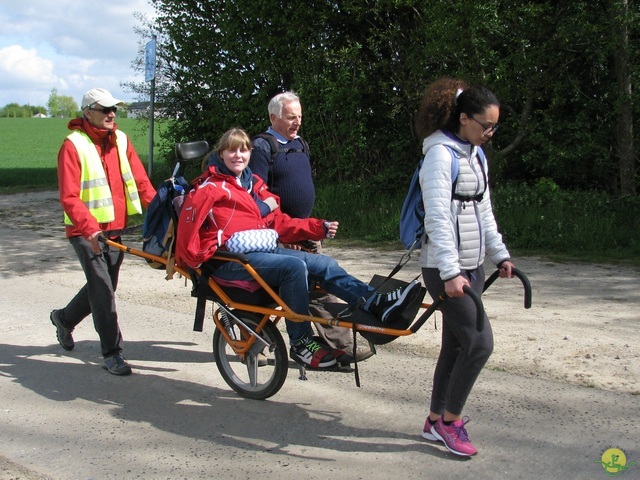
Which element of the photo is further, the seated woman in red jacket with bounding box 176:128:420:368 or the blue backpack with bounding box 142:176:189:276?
the blue backpack with bounding box 142:176:189:276

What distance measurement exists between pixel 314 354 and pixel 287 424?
456 millimetres

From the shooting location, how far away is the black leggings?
376cm

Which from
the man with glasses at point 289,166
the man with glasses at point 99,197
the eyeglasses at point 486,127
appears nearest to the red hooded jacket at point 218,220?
the man with glasses at point 289,166

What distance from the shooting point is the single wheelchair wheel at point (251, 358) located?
4.77m

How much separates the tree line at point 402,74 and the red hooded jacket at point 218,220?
6489 millimetres

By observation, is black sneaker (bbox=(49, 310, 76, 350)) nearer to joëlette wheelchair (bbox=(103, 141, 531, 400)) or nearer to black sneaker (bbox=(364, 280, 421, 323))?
joëlette wheelchair (bbox=(103, 141, 531, 400))

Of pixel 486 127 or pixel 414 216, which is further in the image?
pixel 414 216

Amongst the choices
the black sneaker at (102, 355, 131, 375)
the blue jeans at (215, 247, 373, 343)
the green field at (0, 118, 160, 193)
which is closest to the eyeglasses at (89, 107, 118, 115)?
the blue jeans at (215, 247, 373, 343)

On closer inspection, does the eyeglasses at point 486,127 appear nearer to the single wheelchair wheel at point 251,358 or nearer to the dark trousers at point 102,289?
the single wheelchair wheel at point 251,358

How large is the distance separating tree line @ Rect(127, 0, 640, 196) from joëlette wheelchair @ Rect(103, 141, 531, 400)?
6.90 meters

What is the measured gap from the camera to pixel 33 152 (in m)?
43.5

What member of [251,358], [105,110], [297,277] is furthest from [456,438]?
A: [105,110]

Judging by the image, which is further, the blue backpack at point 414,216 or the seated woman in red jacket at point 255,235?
the seated woman in red jacket at point 255,235

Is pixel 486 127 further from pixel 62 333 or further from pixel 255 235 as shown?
pixel 62 333
